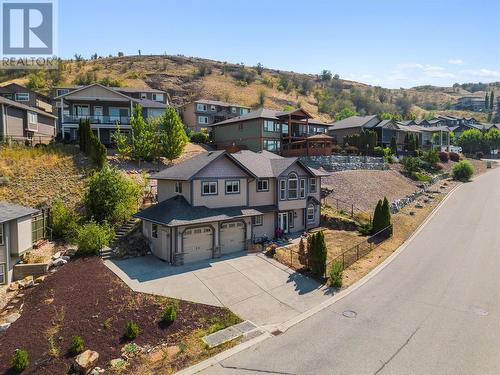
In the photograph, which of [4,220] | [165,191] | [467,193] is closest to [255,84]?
[467,193]

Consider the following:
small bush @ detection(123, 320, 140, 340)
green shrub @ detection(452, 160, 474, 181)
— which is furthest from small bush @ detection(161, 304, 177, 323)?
green shrub @ detection(452, 160, 474, 181)

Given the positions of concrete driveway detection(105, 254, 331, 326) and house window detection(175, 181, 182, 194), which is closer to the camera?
concrete driveway detection(105, 254, 331, 326)

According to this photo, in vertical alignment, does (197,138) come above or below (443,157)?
above

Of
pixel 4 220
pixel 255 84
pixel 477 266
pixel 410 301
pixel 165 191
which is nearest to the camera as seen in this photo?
pixel 410 301

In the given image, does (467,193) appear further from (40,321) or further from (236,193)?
(40,321)

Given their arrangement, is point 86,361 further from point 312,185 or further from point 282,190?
point 312,185

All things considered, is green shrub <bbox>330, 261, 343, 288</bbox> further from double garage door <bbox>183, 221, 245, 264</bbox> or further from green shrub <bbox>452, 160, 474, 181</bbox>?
green shrub <bbox>452, 160, 474, 181</bbox>

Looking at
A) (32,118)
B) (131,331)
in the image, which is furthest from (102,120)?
(131,331)
